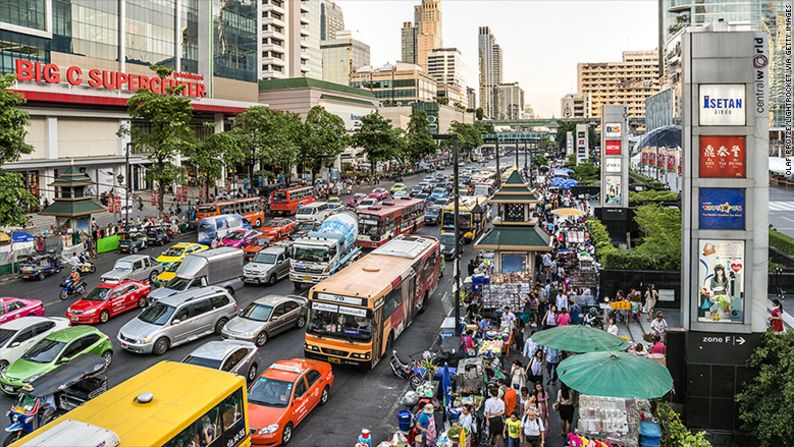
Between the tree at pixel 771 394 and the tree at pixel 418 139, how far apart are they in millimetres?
90393

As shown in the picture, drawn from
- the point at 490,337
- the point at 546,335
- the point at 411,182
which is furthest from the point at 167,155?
the point at 411,182

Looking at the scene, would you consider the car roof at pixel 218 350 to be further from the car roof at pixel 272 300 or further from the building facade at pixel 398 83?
the building facade at pixel 398 83

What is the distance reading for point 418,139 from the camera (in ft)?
351

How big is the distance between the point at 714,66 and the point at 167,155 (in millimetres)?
40166

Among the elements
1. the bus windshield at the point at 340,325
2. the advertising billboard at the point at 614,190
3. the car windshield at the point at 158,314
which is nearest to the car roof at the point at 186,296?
the car windshield at the point at 158,314

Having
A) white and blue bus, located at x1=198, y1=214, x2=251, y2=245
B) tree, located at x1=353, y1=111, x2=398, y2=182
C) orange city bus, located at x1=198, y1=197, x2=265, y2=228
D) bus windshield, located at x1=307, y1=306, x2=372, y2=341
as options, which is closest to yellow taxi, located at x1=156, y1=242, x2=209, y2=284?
white and blue bus, located at x1=198, y1=214, x2=251, y2=245

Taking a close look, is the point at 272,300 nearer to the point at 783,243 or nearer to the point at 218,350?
the point at 218,350

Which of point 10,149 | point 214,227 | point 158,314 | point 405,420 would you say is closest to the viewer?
point 405,420

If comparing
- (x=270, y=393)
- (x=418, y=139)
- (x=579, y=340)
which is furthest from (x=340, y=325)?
(x=418, y=139)

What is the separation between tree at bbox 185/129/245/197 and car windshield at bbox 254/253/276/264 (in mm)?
22048

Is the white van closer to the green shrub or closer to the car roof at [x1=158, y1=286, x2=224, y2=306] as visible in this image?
the car roof at [x1=158, y1=286, x2=224, y2=306]

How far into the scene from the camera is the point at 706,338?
47.5 ft

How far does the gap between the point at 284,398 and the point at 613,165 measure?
107 feet

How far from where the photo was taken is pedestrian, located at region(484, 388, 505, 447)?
44.4 feet
